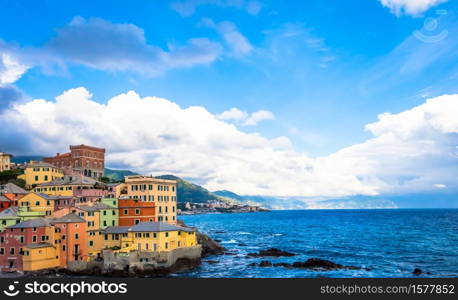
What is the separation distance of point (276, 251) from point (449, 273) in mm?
41707

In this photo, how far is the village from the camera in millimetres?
74938

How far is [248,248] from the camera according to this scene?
118375mm

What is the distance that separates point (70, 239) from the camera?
254 ft

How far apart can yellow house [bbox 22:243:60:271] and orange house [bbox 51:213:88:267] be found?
1241mm

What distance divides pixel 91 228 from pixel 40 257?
11.2 metres

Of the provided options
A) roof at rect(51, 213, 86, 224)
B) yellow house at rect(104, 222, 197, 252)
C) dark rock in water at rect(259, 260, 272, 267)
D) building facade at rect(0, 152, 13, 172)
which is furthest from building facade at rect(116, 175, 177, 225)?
building facade at rect(0, 152, 13, 172)

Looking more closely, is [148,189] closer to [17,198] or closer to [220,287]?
[17,198]

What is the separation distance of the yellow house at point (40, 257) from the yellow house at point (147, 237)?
10.0m

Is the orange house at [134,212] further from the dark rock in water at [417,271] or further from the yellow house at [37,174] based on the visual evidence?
the dark rock in water at [417,271]

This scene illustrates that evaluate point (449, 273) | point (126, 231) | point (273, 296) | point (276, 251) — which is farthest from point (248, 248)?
point (273, 296)

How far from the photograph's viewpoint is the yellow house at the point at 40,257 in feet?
241

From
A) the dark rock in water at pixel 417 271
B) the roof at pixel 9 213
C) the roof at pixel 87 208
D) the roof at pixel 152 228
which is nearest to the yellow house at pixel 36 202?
the roof at pixel 9 213

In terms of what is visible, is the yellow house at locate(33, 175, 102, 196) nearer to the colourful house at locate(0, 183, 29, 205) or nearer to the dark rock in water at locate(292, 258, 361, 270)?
the colourful house at locate(0, 183, 29, 205)

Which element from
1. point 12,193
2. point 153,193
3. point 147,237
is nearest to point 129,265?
point 147,237
